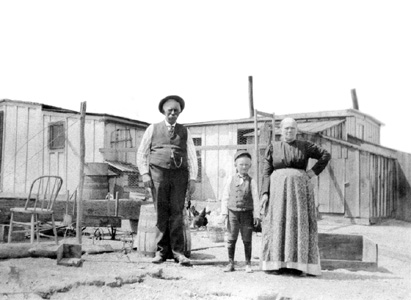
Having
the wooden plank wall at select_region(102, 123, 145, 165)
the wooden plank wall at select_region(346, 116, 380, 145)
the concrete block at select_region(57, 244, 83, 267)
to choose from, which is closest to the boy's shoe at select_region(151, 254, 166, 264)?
the concrete block at select_region(57, 244, 83, 267)

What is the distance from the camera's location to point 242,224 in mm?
5504

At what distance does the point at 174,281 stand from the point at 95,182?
6.06 metres

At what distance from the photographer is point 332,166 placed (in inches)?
522

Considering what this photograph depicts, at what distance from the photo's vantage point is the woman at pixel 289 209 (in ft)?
16.9

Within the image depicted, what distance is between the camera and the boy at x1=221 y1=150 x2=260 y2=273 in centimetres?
545

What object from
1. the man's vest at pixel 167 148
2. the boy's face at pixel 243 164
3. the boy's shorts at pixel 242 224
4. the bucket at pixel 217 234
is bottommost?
the bucket at pixel 217 234

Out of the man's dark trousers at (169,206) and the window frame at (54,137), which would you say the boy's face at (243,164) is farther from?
the window frame at (54,137)

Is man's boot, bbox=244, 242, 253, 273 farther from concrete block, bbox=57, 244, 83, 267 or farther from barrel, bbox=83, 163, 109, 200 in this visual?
barrel, bbox=83, 163, 109, 200

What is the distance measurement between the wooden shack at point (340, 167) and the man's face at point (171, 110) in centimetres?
464

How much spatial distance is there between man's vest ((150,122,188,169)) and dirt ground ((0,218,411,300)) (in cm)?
128

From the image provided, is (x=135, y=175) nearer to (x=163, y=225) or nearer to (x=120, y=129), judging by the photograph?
(x=120, y=129)

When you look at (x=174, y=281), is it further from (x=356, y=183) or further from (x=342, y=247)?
(x=356, y=183)

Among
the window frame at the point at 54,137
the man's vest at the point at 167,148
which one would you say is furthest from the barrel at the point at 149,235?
the window frame at the point at 54,137

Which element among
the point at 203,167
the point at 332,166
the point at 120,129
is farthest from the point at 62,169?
the point at 332,166
